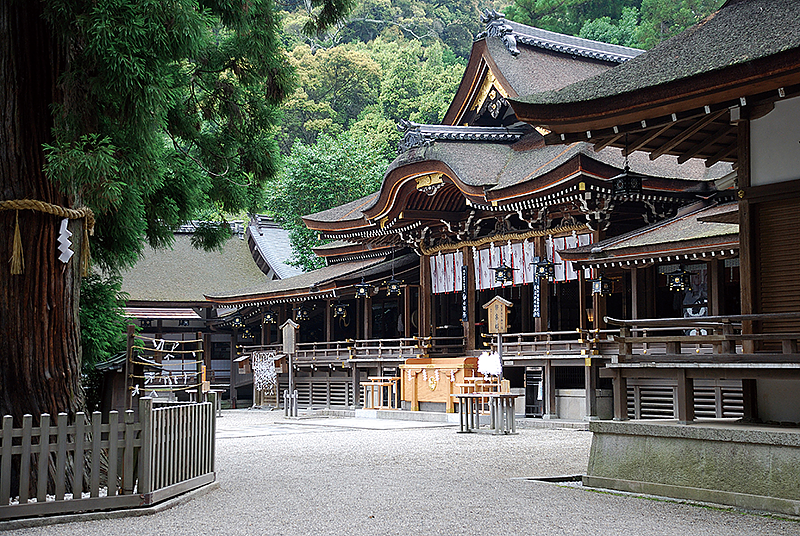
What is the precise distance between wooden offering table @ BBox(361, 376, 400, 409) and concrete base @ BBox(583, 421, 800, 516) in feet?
45.3

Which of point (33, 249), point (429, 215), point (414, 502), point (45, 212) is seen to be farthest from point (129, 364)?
point (429, 215)

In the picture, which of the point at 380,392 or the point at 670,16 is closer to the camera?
the point at 380,392

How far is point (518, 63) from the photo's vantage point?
22438 millimetres

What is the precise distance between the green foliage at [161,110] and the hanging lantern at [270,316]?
18.0m

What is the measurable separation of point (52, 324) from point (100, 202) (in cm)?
115

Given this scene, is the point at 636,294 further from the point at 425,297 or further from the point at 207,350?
the point at 207,350

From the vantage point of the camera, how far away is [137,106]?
24.0 feet

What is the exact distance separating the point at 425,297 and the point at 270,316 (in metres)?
7.57

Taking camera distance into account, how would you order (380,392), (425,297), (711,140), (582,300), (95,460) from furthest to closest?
(425,297)
(380,392)
(582,300)
(711,140)
(95,460)

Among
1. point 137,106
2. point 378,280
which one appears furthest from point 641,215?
point 137,106

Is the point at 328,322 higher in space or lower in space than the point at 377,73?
lower

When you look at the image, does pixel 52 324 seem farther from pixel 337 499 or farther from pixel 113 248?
pixel 337 499

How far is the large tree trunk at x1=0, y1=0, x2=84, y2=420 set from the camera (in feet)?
24.2

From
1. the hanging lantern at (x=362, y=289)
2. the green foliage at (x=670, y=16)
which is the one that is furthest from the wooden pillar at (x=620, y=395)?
the green foliage at (x=670, y=16)
